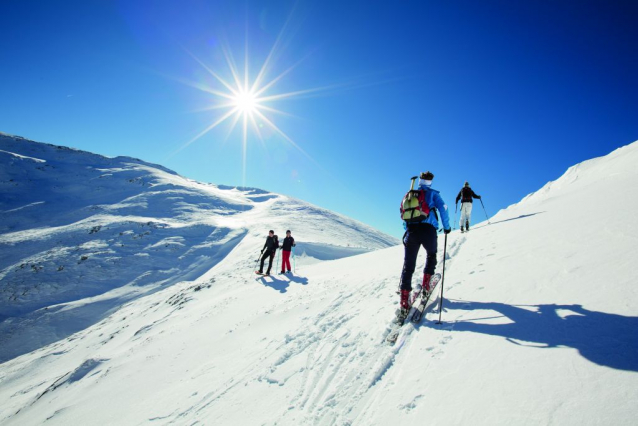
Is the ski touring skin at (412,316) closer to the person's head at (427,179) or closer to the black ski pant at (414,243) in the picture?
the black ski pant at (414,243)

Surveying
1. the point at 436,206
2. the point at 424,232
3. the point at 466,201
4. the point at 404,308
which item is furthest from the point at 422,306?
the point at 466,201

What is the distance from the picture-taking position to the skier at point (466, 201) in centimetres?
1354

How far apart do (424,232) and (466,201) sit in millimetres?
10253

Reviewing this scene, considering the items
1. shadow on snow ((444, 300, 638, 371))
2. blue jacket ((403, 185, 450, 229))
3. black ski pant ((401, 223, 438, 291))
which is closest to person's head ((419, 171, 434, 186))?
blue jacket ((403, 185, 450, 229))

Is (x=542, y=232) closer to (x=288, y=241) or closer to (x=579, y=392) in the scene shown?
A: (x=579, y=392)

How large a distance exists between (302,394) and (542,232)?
836 cm

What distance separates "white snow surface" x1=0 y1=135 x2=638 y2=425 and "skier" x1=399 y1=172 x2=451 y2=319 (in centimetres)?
66

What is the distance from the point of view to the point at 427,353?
12.7 feet

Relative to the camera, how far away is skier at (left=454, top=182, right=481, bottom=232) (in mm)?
13539

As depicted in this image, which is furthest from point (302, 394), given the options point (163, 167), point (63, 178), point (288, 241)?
point (163, 167)

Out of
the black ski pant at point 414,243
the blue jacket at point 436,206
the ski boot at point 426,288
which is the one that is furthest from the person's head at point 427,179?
the ski boot at point 426,288

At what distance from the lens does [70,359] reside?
15.0 metres

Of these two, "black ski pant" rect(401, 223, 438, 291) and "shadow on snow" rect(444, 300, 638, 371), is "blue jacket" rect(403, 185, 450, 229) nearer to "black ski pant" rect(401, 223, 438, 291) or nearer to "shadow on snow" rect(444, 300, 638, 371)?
"black ski pant" rect(401, 223, 438, 291)

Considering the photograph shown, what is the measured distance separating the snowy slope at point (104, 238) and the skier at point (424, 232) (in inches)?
632
